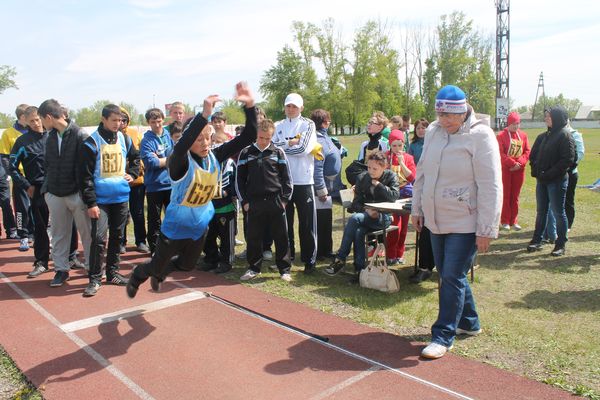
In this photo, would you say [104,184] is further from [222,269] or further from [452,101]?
[452,101]

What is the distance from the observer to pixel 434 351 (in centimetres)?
401

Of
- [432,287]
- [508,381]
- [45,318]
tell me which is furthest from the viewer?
[432,287]

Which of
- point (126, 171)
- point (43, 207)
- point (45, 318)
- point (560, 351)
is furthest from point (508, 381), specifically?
point (43, 207)

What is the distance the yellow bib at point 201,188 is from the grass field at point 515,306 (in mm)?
1838

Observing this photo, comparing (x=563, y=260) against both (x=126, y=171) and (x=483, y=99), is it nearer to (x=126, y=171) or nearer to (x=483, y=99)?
(x=126, y=171)

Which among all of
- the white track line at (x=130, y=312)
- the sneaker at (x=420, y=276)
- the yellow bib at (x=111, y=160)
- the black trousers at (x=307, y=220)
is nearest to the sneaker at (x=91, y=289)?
the white track line at (x=130, y=312)

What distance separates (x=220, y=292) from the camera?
5.87 meters

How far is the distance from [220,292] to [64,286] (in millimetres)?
2039

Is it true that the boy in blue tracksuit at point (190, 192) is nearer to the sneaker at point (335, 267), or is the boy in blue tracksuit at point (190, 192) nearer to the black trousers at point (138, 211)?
the sneaker at point (335, 267)

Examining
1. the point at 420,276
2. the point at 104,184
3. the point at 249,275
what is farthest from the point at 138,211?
the point at 420,276

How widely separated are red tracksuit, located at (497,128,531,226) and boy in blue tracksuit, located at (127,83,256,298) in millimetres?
6070

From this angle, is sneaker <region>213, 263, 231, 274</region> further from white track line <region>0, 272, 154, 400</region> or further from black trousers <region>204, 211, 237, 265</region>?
white track line <region>0, 272, 154, 400</region>

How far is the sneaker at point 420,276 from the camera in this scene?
6.00 meters

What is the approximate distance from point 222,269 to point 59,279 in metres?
2.07
